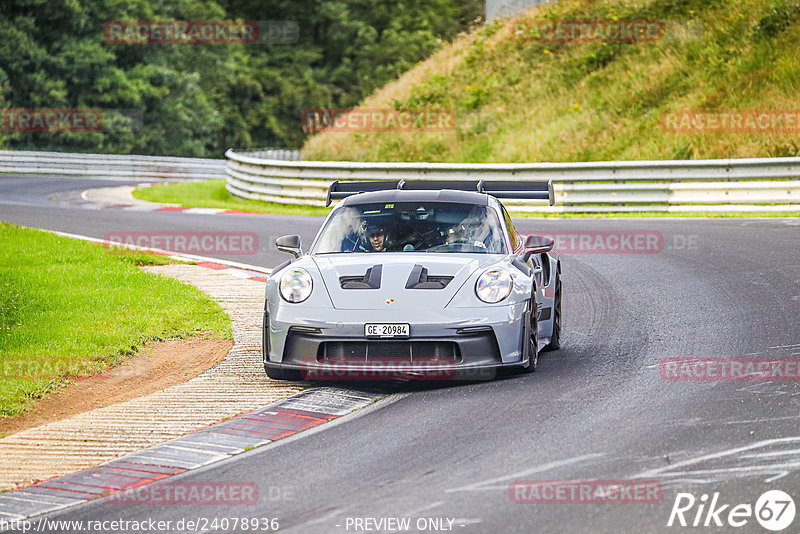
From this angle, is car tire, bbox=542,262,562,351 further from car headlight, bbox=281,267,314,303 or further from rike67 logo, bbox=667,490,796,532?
rike67 logo, bbox=667,490,796,532

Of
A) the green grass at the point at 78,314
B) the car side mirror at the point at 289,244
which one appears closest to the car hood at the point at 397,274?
the car side mirror at the point at 289,244

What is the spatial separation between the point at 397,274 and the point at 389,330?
0.59 m

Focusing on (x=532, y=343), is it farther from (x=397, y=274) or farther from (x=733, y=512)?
(x=733, y=512)

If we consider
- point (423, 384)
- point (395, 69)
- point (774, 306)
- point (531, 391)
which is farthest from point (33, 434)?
point (395, 69)

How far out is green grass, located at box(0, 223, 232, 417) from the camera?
9.27 metres

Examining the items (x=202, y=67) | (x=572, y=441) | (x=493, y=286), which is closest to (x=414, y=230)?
(x=493, y=286)

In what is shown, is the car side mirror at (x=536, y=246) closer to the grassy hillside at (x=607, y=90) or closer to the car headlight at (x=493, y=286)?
the car headlight at (x=493, y=286)

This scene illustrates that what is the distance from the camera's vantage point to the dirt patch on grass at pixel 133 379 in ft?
26.8

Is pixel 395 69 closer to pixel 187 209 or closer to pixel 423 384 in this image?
pixel 187 209

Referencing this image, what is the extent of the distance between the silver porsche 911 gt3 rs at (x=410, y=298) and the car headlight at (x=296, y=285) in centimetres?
1

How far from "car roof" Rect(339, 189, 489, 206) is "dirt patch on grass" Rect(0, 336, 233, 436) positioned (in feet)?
5.95

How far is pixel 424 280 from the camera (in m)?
8.55

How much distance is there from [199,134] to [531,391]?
162 ft

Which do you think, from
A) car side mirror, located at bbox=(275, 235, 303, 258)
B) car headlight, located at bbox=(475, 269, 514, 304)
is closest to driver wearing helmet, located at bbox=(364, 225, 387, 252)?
car side mirror, located at bbox=(275, 235, 303, 258)
